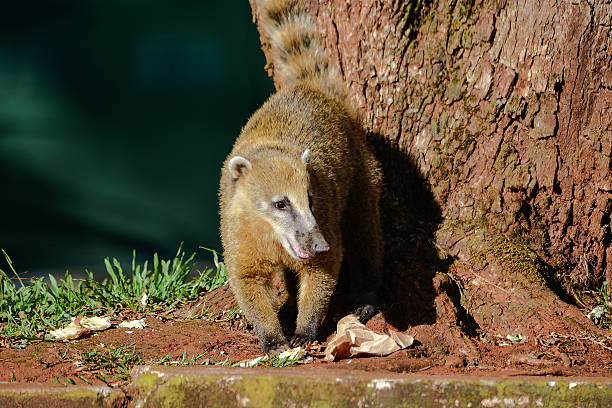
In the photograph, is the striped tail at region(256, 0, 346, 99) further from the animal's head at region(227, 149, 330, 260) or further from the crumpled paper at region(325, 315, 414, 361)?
the crumpled paper at region(325, 315, 414, 361)

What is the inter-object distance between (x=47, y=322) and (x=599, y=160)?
177 inches

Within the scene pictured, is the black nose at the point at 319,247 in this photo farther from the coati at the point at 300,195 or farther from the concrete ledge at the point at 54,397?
the concrete ledge at the point at 54,397

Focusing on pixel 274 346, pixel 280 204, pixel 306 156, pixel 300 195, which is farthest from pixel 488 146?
pixel 274 346

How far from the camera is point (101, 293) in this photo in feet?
17.8

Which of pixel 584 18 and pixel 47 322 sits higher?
pixel 584 18

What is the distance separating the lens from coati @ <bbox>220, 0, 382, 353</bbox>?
171 inches

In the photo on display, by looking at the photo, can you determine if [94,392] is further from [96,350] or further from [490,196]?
[490,196]

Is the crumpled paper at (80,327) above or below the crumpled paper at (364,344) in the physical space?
below

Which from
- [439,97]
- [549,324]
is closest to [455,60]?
[439,97]

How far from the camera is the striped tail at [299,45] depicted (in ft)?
17.7

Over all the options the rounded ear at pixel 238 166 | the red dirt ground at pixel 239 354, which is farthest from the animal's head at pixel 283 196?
the red dirt ground at pixel 239 354

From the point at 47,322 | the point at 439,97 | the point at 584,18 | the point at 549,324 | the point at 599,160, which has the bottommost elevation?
the point at 47,322

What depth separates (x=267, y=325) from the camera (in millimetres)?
4410

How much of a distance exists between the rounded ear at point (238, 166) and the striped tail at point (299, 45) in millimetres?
1255
